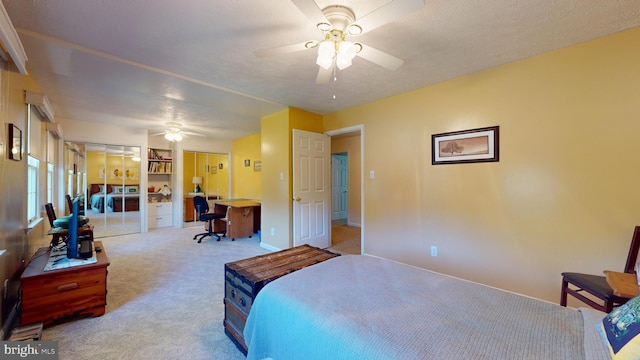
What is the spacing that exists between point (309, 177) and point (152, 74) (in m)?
2.41

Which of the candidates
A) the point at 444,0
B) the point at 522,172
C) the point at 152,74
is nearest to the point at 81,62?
the point at 152,74

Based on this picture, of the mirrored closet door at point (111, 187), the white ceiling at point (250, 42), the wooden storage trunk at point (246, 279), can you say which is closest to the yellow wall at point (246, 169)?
the mirrored closet door at point (111, 187)

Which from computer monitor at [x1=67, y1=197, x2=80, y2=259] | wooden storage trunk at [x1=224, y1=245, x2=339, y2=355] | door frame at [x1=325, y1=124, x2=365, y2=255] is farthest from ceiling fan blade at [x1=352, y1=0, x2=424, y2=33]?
computer monitor at [x1=67, y1=197, x2=80, y2=259]

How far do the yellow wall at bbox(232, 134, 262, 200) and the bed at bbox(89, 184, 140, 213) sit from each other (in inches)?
88.5

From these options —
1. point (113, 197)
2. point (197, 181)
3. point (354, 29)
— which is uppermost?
point (354, 29)

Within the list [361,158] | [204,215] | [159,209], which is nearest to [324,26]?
[361,158]

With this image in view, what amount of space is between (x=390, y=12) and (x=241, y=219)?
4494mm

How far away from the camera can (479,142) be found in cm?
261

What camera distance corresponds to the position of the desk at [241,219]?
4844mm

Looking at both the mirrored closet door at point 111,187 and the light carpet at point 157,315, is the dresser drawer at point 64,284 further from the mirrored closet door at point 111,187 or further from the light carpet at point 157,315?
the mirrored closet door at point 111,187

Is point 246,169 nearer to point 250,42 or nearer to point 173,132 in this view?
point 173,132

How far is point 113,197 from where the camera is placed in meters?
5.25

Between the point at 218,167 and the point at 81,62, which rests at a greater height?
the point at 81,62

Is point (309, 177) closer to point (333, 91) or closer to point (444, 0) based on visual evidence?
point (333, 91)
